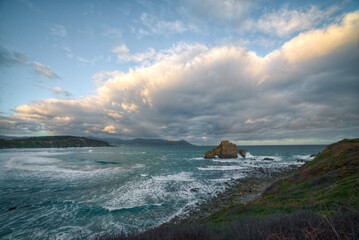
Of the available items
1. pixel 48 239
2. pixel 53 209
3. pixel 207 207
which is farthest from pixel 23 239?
pixel 207 207

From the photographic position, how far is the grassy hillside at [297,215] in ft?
12.7

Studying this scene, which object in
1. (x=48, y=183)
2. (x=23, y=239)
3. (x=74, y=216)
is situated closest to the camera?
(x=23, y=239)

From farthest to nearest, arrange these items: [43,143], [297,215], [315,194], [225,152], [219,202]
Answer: [43,143] < [225,152] < [219,202] < [315,194] < [297,215]

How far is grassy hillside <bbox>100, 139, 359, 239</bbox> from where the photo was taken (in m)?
3.87

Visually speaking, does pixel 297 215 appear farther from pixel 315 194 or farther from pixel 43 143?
pixel 43 143

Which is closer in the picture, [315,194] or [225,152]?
[315,194]

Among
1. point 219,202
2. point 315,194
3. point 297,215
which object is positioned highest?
point 297,215

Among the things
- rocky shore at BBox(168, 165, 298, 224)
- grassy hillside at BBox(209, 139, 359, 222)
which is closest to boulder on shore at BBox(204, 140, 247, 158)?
rocky shore at BBox(168, 165, 298, 224)

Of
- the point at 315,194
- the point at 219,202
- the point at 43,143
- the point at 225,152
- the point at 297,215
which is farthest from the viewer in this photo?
the point at 43,143

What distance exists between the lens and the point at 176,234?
16.4 feet

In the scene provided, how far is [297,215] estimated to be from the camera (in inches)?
215

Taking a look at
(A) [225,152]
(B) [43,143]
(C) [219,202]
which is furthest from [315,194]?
(B) [43,143]

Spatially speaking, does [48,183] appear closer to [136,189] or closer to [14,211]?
[14,211]

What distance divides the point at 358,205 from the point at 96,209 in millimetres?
19202
